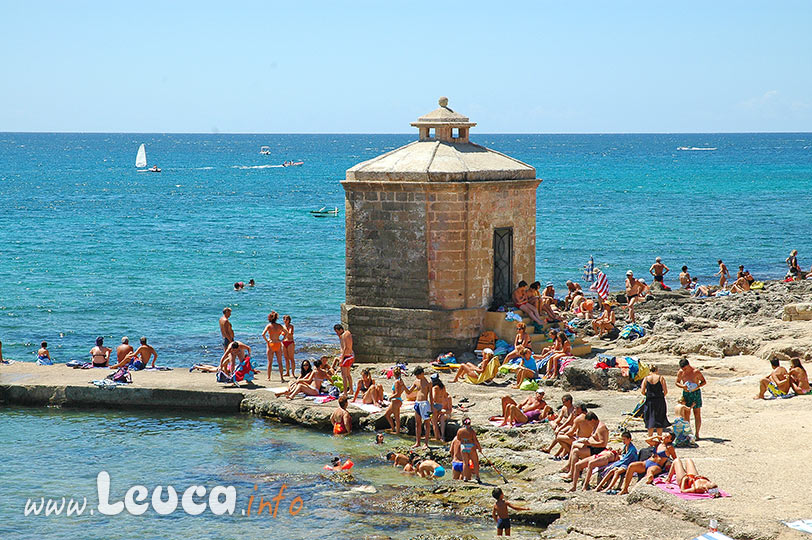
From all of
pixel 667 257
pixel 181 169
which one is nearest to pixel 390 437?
pixel 667 257

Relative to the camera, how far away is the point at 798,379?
55.2 feet

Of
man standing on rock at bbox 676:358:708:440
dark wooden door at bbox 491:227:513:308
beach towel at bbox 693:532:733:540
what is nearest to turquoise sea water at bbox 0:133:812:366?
dark wooden door at bbox 491:227:513:308

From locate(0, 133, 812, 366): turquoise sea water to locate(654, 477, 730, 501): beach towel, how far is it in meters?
14.8

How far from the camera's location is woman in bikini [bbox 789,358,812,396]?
16.7 m

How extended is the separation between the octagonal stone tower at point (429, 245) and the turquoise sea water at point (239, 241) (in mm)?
5835

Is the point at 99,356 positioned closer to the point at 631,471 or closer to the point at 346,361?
the point at 346,361

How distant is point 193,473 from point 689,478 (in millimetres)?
7282

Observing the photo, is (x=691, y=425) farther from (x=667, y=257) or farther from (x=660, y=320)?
(x=667, y=257)

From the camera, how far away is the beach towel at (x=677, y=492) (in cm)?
1262

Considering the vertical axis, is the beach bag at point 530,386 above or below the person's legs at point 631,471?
above

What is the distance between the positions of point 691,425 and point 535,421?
101 inches

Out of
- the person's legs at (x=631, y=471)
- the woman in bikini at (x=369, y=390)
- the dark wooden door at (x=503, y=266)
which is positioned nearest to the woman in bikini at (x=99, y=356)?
the woman in bikini at (x=369, y=390)

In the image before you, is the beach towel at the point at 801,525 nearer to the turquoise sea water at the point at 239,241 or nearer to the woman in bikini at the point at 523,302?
the woman in bikini at the point at 523,302

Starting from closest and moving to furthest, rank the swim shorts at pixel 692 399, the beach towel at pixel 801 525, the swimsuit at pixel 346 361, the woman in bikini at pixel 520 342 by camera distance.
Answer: the beach towel at pixel 801 525
the swim shorts at pixel 692 399
the swimsuit at pixel 346 361
the woman in bikini at pixel 520 342
